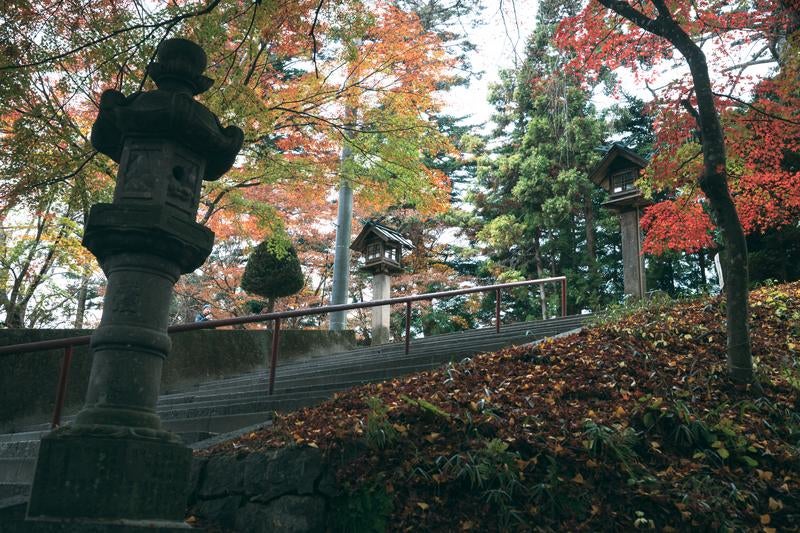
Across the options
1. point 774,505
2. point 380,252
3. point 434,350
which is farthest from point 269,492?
point 380,252

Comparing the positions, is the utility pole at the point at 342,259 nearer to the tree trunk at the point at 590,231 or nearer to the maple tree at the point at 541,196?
the maple tree at the point at 541,196

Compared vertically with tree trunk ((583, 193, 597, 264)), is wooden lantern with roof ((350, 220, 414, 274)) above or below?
below

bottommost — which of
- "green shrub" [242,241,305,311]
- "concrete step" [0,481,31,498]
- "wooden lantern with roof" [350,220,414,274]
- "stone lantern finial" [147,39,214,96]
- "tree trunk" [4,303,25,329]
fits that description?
"concrete step" [0,481,31,498]

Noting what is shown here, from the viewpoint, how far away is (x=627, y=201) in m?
13.2

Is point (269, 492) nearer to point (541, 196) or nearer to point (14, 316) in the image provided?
point (14, 316)

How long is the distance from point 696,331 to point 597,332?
114 cm

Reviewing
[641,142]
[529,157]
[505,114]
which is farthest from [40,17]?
[641,142]

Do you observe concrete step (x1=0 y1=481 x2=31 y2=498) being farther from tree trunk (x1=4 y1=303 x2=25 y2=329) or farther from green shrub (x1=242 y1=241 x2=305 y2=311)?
green shrub (x1=242 y1=241 x2=305 y2=311)

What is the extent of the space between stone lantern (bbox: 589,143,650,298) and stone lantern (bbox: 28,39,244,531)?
10.2 metres

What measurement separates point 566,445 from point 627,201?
32.7 ft

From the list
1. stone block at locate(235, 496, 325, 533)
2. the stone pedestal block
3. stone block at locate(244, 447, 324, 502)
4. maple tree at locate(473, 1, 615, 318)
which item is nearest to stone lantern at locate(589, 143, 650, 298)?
maple tree at locate(473, 1, 615, 318)

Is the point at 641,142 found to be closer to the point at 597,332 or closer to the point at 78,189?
the point at 597,332

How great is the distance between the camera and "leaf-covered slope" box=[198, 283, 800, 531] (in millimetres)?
3877

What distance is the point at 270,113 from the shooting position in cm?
883
